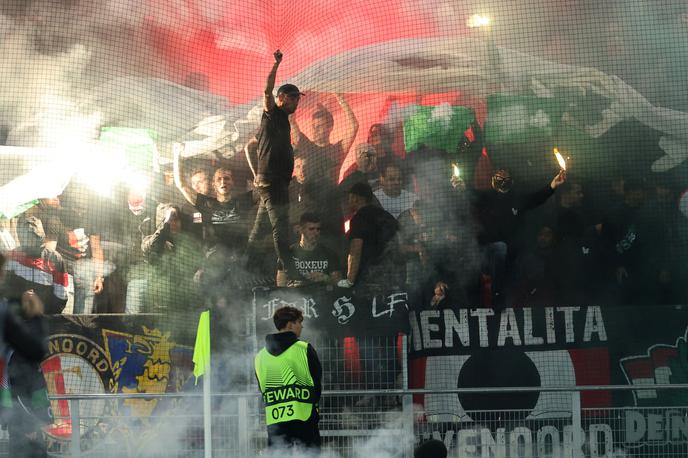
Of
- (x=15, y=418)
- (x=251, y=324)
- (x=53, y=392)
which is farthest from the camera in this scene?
(x=53, y=392)

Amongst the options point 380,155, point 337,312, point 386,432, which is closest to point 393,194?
point 380,155

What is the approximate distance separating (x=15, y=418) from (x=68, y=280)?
2740 millimetres

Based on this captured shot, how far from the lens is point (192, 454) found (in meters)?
5.82

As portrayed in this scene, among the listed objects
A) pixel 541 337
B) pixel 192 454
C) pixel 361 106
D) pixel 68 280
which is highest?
pixel 361 106

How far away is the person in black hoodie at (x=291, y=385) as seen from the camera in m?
4.16

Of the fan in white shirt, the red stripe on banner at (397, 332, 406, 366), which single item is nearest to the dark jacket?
the fan in white shirt

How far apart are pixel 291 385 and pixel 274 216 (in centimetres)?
316

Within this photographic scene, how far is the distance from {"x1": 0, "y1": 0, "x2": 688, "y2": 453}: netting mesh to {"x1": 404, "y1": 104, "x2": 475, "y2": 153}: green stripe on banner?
17 millimetres

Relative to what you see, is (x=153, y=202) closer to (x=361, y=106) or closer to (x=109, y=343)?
(x=109, y=343)

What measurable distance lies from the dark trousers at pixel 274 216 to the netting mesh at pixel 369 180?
2 centimetres

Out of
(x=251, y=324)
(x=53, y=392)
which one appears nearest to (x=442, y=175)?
(x=251, y=324)

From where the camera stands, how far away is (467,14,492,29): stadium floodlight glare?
734cm

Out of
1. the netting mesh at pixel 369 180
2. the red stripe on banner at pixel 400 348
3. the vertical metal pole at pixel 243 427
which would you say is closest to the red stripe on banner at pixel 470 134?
the netting mesh at pixel 369 180

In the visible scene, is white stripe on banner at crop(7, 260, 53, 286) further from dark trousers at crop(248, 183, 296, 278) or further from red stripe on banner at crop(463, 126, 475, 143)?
red stripe on banner at crop(463, 126, 475, 143)
